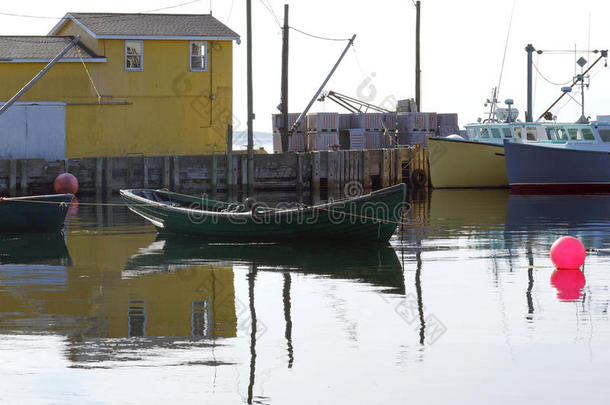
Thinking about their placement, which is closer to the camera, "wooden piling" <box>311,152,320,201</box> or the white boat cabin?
the white boat cabin

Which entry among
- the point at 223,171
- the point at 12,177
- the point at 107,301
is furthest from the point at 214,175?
the point at 107,301

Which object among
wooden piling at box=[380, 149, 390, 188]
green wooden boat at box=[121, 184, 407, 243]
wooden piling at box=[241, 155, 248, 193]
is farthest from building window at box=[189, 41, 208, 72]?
green wooden boat at box=[121, 184, 407, 243]

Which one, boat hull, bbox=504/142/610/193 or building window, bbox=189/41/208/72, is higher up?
building window, bbox=189/41/208/72

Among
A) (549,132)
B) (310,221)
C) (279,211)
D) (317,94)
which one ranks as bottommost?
(310,221)

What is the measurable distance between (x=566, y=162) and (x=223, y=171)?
46.4ft

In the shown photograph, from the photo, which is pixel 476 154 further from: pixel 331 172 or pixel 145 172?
pixel 145 172

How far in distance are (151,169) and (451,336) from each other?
32249 millimetres

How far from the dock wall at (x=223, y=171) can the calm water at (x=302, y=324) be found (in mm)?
19342

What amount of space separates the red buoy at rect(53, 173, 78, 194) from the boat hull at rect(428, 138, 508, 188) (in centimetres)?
1512

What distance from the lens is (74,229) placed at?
1083 inches

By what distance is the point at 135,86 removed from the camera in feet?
147

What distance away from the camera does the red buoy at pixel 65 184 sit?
40594mm

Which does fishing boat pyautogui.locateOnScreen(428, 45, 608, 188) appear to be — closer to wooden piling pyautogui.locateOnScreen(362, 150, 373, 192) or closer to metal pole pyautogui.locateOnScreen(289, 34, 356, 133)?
wooden piling pyautogui.locateOnScreen(362, 150, 373, 192)

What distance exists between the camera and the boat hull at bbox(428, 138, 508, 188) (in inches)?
1779
